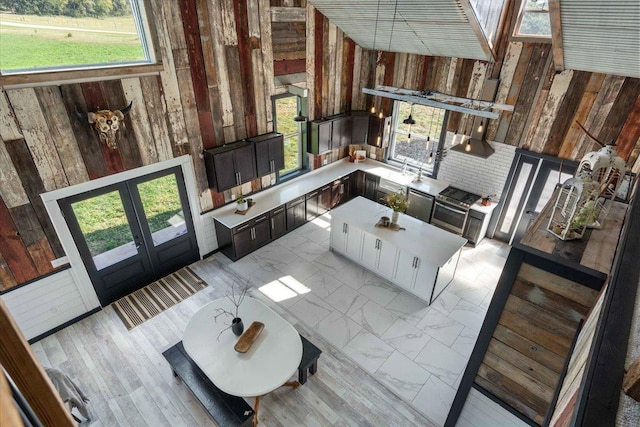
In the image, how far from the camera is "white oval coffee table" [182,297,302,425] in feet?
12.6

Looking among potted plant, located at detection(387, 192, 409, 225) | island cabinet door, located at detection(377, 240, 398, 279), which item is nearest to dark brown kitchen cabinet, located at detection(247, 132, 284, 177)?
potted plant, located at detection(387, 192, 409, 225)

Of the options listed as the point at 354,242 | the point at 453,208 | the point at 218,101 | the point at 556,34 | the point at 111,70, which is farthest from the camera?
the point at 453,208

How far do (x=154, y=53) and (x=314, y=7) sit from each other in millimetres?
3372

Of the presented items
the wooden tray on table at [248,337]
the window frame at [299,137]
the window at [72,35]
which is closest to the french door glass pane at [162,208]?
the window at [72,35]

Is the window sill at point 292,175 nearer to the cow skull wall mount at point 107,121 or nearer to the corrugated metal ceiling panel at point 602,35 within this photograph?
the cow skull wall mount at point 107,121

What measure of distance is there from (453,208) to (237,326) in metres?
5.08

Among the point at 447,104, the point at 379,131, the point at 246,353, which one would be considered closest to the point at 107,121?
the point at 246,353

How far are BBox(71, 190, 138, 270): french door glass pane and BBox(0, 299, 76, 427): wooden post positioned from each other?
518 centimetres

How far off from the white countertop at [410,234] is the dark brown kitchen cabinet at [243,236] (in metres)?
1.46

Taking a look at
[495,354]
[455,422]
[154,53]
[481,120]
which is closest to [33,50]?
[154,53]

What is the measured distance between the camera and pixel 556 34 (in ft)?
15.6

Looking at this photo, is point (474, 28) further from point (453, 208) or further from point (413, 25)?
point (453, 208)

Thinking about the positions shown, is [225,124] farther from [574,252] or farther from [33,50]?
[574,252]

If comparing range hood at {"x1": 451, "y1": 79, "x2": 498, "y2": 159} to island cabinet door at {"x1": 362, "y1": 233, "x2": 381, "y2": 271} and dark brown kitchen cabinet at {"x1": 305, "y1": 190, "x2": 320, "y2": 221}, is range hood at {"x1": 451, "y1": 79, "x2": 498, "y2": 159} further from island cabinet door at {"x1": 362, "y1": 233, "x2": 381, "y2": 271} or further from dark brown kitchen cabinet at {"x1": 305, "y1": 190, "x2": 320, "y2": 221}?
dark brown kitchen cabinet at {"x1": 305, "y1": 190, "x2": 320, "y2": 221}
